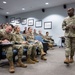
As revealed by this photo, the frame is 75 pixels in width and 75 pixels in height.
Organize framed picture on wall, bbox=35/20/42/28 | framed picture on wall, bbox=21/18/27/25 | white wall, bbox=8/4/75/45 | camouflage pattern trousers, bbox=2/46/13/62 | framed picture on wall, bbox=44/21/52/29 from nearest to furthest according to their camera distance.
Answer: camouflage pattern trousers, bbox=2/46/13/62, white wall, bbox=8/4/75/45, framed picture on wall, bbox=44/21/52/29, framed picture on wall, bbox=35/20/42/28, framed picture on wall, bbox=21/18/27/25

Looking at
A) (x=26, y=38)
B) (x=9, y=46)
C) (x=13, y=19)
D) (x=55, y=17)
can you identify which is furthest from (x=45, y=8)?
(x=9, y=46)

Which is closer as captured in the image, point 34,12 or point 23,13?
point 34,12

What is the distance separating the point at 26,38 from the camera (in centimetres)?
455

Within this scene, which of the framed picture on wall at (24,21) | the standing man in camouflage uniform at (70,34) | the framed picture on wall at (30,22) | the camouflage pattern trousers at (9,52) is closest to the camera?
the camouflage pattern trousers at (9,52)

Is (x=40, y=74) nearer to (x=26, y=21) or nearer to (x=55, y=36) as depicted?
(x=55, y=36)

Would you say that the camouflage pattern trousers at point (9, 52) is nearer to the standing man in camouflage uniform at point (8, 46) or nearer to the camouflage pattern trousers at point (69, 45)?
the standing man in camouflage uniform at point (8, 46)

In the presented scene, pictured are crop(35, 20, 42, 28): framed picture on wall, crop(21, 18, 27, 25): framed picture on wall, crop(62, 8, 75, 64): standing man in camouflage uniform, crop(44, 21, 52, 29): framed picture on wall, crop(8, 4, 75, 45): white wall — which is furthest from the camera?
crop(21, 18, 27, 25): framed picture on wall

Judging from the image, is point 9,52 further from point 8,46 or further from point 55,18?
point 55,18

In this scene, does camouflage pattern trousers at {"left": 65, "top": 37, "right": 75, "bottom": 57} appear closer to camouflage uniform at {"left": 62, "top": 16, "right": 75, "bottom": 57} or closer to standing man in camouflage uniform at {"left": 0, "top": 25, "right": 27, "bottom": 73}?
camouflage uniform at {"left": 62, "top": 16, "right": 75, "bottom": 57}

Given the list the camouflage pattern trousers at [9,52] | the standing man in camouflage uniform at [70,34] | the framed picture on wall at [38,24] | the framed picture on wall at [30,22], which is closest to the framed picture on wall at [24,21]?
the framed picture on wall at [30,22]

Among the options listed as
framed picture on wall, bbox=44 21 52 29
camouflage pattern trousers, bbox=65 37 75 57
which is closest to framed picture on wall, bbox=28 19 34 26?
framed picture on wall, bbox=44 21 52 29

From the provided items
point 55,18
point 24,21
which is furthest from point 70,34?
point 24,21

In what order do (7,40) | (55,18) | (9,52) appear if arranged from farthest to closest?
(55,18) < (7,40) < (9,52)

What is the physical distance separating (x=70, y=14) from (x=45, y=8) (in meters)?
6.50
